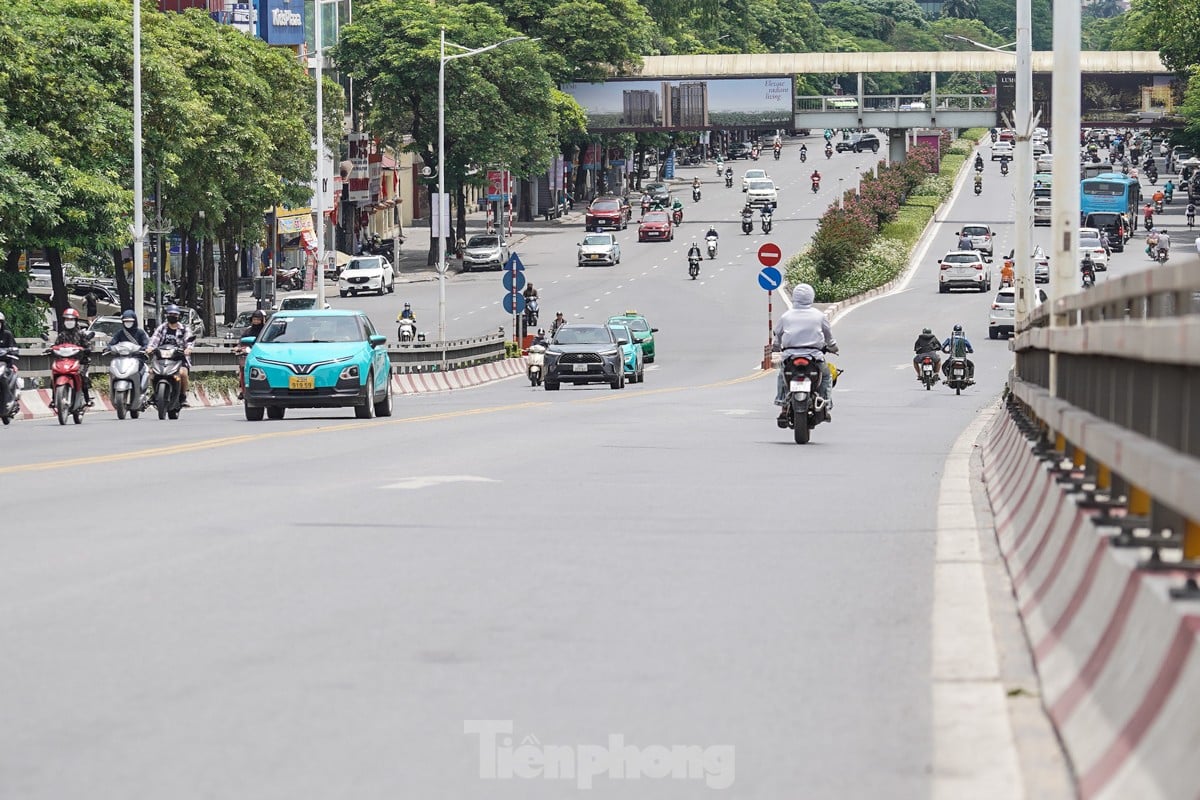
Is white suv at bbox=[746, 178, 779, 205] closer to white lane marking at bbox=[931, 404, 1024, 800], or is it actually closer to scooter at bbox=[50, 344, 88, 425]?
scooter at bbox=[50, 344, 88, 425]

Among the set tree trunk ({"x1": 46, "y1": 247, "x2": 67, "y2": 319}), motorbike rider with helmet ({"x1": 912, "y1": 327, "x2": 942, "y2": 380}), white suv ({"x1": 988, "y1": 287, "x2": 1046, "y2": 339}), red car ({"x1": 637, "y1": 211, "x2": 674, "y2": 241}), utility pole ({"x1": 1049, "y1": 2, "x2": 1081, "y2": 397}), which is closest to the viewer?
utility pole ({"x1": 1049, "y1": 2, "x2": 1081, "y2": 397})

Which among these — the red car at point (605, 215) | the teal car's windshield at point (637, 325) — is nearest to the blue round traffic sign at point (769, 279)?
the teal car's windshield at point (637, 325)

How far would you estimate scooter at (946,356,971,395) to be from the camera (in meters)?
46.4

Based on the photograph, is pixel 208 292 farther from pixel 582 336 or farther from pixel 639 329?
pixel 582 336

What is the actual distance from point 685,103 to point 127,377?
99580mm

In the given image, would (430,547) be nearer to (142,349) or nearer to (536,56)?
(142,349)

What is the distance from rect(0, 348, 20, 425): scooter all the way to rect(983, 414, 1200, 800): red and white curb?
2208 cm

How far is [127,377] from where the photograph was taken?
30312 mm

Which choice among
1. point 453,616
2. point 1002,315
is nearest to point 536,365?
point 1002,315

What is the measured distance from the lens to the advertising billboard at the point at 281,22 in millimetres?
94000

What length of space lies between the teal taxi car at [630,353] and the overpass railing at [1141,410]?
1547 inches

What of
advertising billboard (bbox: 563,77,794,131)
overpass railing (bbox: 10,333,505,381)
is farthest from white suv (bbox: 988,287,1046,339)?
advertising billboard (bbox: 563,77,794,131)

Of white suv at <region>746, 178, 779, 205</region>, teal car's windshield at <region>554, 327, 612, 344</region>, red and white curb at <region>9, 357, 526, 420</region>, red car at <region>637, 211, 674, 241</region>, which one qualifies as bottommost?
red and white curb at <region>9, 357, 526, 420</region>

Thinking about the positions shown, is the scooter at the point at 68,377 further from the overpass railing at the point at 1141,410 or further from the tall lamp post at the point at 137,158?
the tall lamp post at the point at 137,158
